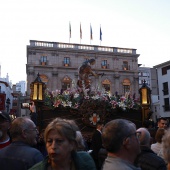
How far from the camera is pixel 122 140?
2549 millimetres

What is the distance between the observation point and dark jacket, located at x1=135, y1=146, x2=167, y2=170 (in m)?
3.34

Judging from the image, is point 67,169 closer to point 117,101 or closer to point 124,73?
point 117,101

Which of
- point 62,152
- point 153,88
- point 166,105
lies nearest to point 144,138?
point 62,152

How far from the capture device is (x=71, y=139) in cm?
258

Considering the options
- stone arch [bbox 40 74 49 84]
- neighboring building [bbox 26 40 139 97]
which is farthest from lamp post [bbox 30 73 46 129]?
stone arch [bbox 40 74 49 84]

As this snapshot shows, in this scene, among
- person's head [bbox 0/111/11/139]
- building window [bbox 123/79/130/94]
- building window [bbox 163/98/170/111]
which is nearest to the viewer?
person's head [bbox 0/111/11/139]

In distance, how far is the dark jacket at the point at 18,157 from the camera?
3.17m

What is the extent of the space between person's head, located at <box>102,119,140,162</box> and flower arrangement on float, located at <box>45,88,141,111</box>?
1024cm

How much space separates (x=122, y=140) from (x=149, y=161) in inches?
44.8

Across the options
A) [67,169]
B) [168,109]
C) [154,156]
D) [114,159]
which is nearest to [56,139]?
[67,169]

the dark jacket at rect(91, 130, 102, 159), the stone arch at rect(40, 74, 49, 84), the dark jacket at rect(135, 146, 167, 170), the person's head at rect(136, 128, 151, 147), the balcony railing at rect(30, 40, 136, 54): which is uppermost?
the balcony railing at rect(30, 40, 136, 54)

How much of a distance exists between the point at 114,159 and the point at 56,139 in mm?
603

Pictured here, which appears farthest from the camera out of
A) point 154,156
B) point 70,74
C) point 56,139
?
point 70,74

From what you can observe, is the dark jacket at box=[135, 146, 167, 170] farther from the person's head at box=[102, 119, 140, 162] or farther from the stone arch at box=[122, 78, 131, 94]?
the stone arch at box=[122, 78, 131, 94]
